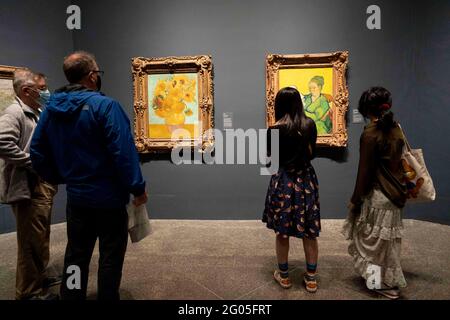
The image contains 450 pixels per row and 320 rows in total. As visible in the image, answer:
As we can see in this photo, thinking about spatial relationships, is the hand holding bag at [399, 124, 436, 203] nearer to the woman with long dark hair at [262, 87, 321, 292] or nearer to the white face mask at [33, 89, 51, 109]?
the woman with long dark hair at [262, 87, 321, 292]

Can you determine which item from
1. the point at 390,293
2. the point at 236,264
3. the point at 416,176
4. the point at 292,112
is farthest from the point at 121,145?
the point at 390,293

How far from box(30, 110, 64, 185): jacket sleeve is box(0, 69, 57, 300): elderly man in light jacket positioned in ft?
0.75

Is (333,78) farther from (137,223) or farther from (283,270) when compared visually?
(137,223)

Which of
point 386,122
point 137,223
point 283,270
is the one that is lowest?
point 283,270

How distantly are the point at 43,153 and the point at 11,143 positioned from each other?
0.31 m

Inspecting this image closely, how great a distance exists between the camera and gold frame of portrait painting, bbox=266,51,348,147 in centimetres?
350

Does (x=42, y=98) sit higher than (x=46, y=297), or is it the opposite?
(x=42, y=98)

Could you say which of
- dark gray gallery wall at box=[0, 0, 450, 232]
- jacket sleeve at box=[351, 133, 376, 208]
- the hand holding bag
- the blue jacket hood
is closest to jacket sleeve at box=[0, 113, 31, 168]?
the blue jacket hood

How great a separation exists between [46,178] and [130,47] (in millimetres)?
2542

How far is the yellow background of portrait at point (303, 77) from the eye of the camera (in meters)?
3.54

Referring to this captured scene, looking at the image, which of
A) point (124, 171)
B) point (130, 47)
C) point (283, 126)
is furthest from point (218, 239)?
point (130, 47)

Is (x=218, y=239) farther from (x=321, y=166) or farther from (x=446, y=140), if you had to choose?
(x=446, y=140)

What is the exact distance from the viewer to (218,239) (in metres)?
3.25

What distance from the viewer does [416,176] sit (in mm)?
2008
